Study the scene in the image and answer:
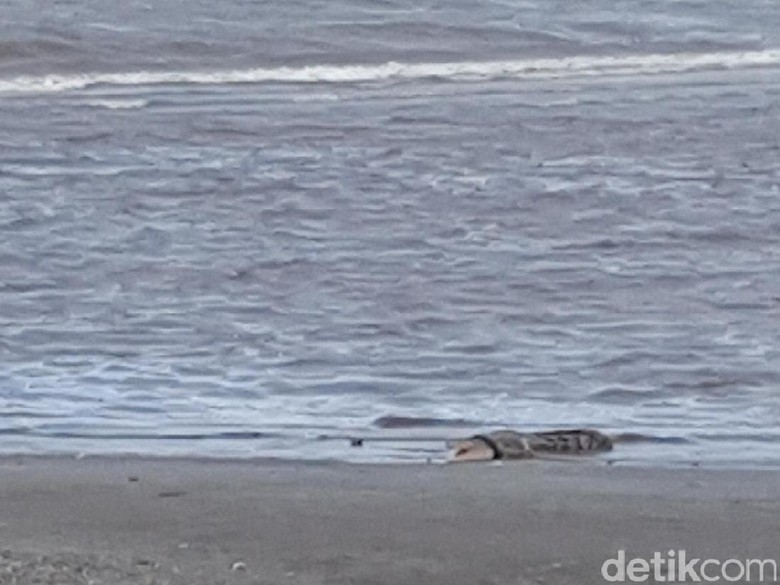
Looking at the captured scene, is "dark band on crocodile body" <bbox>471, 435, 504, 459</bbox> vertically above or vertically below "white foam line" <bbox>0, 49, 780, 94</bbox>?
below

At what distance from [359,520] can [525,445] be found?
0.96 metres

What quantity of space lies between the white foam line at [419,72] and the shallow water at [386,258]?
0.24 ft

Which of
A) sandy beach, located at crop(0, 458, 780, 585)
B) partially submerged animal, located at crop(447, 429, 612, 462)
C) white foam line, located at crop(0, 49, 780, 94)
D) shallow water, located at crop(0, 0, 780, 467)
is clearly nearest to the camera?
sandy beach, located at crop(0, 458, 780, 585)

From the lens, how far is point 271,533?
4953 mm

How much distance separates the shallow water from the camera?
6.62 metres

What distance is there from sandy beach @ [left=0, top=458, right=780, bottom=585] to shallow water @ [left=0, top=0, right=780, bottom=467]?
35 centimetres

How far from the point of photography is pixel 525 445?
5980mm

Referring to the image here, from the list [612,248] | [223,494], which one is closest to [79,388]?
[223,494]

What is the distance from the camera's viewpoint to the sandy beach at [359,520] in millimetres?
4582

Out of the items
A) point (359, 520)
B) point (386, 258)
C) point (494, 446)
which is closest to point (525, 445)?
point (494, 446)

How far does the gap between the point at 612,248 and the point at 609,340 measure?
1729 millimetres

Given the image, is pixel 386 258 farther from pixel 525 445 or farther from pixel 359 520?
pixel 359 520

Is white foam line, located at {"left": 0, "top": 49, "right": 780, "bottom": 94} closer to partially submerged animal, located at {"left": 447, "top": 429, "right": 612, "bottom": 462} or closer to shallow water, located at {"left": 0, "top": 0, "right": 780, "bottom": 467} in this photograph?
shallow water, located at {"left": 0, "top": 0, "right": 780, "bottom": 467}

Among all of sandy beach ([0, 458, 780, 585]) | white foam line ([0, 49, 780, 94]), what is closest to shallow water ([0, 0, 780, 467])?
white foam line ([0, 49, 780, 94])
